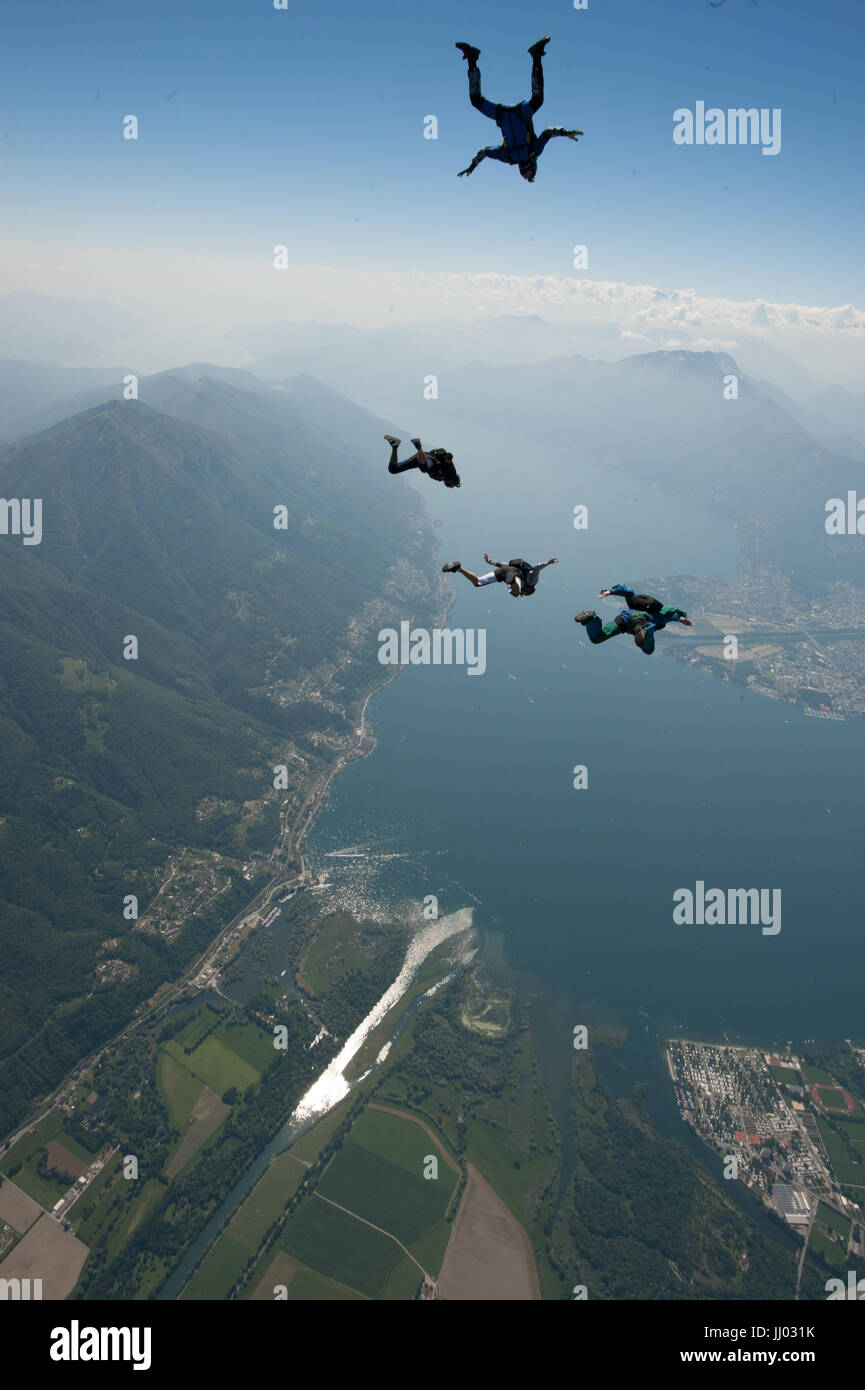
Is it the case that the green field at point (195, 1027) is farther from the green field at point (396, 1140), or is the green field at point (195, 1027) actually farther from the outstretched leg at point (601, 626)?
the outstretched leg at point (601, 626)

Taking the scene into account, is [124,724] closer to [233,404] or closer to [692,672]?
[692,672]

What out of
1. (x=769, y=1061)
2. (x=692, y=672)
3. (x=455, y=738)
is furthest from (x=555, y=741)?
(x=769, y=1061)

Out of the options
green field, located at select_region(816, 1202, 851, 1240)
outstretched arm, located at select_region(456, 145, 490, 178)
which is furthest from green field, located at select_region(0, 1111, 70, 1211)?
outstretched arm, located at select_region(456, 145, 490, 178)

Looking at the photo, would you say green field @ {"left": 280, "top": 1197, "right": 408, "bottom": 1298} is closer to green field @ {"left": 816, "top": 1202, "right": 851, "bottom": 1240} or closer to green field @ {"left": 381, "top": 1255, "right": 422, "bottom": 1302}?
green field @ {"left": 381, "top": 1255, "right": 422, "bottom": 1302}

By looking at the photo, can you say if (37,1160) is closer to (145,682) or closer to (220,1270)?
(220,1270)

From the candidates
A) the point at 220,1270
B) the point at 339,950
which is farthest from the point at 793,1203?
the point at 339,950

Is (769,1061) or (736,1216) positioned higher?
(769,1061)
